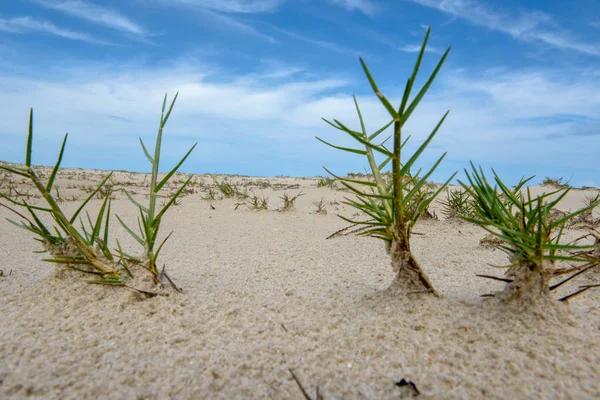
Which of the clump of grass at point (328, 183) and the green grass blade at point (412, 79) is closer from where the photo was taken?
the green grass blade at point (412, 79)

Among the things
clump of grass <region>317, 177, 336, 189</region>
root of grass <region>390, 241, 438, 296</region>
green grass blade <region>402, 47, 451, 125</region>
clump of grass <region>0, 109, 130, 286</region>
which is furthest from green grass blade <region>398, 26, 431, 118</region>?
clump of grass <region>317, 177, 336, 189</region>

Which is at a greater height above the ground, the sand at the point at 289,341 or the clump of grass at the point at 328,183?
the clump of grass at the point at 328,183

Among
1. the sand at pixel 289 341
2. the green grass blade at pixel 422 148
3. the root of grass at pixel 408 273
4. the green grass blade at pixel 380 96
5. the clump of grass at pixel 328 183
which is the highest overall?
the clump of grass at pixel 328 183

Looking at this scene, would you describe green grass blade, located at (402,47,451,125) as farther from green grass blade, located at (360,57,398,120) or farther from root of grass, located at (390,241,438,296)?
root of grass, located at (390,241,438,296)

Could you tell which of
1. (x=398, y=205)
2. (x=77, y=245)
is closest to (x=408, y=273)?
(x=398, y=205)

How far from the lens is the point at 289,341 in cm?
105

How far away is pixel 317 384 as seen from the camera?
34.2 inches

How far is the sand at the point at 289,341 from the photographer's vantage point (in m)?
0.85

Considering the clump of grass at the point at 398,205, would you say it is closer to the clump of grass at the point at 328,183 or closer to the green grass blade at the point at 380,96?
the green grass blade at the point at 380,96

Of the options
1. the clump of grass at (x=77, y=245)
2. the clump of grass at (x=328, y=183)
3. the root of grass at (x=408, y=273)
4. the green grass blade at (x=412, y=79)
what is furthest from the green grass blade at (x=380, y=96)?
the clump of grass at (x=328, y=183)

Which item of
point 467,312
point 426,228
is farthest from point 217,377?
point 426,228

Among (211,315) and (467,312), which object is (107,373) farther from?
(467,312)

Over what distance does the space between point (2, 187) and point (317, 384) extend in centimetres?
727

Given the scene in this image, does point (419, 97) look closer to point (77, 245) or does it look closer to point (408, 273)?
point (408, 273)
